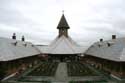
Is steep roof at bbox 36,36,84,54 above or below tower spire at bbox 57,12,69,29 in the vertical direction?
below

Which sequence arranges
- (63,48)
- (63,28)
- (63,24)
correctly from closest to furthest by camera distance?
(63,48) < (63,28) < (63,24)

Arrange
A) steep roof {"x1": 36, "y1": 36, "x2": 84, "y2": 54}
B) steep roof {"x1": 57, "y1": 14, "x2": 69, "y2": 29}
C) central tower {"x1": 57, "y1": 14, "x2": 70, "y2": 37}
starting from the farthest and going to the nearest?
steep roof {"x1": 57, "y1": 14, "x2": 69, "y2": 29}
central tower {"x1": 57, "y1": 14, "x2": 70, "y2": 37}
steep roof {"x1": 36, "y1": 36, "x2": 84, "y2": 54}

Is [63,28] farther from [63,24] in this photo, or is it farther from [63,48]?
[63,48]

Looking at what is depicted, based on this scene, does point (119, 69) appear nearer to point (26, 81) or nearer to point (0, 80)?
point (26, 81)

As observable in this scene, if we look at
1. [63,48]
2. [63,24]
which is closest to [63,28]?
[63,24]

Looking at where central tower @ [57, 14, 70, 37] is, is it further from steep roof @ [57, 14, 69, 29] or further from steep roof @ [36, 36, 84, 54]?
Answer: steep roof @ [36, 36, 84, 54]

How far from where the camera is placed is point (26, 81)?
81.3ft

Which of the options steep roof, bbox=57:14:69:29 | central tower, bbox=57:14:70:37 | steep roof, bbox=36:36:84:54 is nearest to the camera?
steep roof, bbox=36:36:84:54

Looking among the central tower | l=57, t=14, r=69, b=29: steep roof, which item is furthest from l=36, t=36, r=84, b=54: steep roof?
l=57, t=14, r=69, b=29: steep roof

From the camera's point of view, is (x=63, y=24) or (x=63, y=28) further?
(x=63, y=24)

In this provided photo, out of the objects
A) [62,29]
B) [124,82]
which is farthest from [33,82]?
[62,29]

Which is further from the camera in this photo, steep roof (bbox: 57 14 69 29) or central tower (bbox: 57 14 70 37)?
steep roof (bbox: 57 14 69 29)

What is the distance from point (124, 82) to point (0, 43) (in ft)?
54.5

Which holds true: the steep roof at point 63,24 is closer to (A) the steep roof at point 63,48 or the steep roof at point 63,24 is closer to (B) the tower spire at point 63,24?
(B) the tower spire at point 63,24
